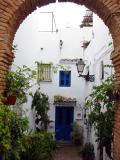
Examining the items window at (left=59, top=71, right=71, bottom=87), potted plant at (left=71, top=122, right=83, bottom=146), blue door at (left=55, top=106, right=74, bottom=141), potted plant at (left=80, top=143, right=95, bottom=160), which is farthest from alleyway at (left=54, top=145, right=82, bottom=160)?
window at (left=59, top=71, right=71, bottom=87)

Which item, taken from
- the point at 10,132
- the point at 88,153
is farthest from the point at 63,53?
the point at 10,132

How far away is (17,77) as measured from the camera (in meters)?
6.85

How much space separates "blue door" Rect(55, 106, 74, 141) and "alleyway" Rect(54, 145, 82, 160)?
138cm

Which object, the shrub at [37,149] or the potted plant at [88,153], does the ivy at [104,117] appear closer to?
the shrub at [37,149]

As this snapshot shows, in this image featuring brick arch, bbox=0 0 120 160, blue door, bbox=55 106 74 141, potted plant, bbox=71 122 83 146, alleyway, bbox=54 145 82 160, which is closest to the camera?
brick arch, bbox=0 0 120 160

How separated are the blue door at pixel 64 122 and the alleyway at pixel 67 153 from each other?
138 centimetres

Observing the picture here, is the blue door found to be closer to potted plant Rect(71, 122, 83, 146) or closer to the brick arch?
potted plant Rect(71, 122, 83, 146)

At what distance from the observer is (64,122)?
22125mm

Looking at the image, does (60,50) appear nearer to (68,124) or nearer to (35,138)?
(68,124)

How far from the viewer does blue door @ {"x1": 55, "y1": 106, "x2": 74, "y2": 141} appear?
71.7ft

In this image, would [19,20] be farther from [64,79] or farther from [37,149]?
[64,79]

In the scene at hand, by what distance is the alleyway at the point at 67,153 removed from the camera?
16.5 m

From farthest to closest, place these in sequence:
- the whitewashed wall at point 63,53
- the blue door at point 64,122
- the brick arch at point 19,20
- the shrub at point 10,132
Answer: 1. the blue door at point 64,122
2. the whitewashed wall at point 63,53
3. the brick arch at point 19,20
4. the shrub at point 10,132

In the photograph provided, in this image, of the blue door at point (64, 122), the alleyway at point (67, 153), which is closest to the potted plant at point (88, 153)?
the alleyway at point (67, 153)
